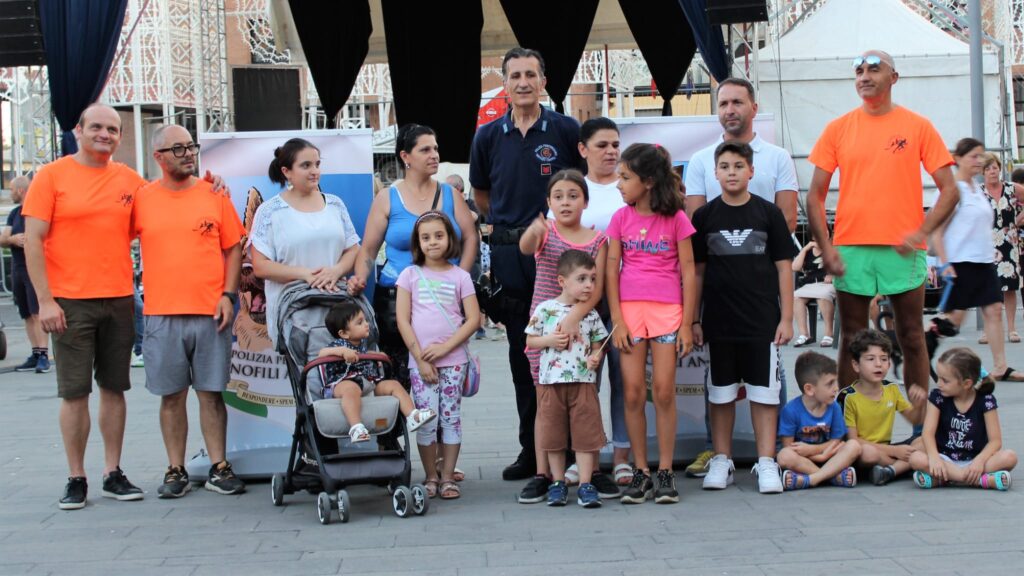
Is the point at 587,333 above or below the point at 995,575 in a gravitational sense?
above

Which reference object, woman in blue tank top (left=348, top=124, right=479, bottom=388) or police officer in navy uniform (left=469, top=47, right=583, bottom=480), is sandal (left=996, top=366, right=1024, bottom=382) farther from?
woman in blue tank top (left=348, top=124, right=479, bottom=388)

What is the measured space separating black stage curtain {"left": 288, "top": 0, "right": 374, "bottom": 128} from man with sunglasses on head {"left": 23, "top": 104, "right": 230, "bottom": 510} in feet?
20.7

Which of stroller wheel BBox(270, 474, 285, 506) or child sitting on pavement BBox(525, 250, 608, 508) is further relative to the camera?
stroller wheel BBox(270, 474, 285, 506)

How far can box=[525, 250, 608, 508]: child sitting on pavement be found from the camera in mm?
5348

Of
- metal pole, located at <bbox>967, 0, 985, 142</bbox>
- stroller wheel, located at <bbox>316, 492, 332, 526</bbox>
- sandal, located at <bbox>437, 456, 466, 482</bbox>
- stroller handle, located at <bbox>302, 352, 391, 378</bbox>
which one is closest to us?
stroller wheel, located at <bbox>316, 492, 332, 526</bbox>

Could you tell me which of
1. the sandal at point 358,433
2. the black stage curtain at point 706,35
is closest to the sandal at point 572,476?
the sandal at point 358,433

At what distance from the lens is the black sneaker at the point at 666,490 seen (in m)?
5.36

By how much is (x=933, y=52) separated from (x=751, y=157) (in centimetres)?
1332

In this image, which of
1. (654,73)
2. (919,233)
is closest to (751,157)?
(919,233)

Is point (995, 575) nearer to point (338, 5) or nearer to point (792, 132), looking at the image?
point (338, 5)

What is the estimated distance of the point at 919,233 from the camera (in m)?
5.74

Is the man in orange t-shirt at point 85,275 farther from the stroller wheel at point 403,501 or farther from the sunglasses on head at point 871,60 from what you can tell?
the sunglasses on head at point 871,60

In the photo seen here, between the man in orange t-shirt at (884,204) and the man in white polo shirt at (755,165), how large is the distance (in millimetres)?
192

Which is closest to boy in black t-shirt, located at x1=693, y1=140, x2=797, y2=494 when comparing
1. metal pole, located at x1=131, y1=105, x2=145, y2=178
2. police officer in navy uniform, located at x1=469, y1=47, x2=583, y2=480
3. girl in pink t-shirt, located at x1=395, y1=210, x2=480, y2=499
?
police officer in navy uniform, located at x1=469, y1=47, x2=583, y2=480
